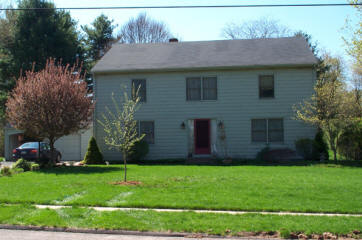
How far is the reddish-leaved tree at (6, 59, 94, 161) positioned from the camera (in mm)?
16531

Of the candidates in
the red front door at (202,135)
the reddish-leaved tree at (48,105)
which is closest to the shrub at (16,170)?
the reddish-leaved tree at (48,105)

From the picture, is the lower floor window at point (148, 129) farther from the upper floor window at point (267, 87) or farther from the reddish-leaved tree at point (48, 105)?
the upper floor window at point (267, 87)

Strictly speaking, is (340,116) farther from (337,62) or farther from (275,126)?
(337,62)

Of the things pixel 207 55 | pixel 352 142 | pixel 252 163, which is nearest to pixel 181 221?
pixel 252 163

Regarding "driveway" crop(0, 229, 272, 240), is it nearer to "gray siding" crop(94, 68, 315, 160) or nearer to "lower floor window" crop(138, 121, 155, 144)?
"gray siding" crop(94, 68, 315, 160)

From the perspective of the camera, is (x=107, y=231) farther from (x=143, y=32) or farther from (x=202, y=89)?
(x=143, y=32)

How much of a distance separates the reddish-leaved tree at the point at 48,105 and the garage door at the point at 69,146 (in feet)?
22.1

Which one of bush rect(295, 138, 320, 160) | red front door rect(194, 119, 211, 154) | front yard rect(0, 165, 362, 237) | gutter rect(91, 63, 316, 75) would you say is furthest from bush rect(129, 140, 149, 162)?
bush rect(295, 138, 320, 160)

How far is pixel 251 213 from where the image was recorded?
25.1 feet

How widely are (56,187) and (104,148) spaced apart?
418 inches

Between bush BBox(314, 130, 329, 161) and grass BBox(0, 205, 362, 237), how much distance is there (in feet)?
41.3

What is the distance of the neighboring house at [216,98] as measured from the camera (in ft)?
67.5

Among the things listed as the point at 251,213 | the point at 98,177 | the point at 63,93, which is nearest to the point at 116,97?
the point at 63,93

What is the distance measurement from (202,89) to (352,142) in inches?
329
